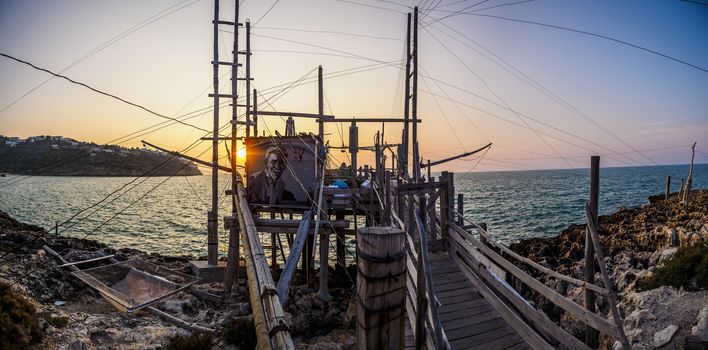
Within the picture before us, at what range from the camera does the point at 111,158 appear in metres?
160

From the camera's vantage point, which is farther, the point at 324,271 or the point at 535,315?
the point at 324,271

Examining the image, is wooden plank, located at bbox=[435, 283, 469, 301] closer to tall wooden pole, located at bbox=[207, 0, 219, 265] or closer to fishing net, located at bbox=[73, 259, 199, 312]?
fishing net, located at bbox=[73, 259, 199, 312]

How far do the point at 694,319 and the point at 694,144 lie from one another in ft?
104

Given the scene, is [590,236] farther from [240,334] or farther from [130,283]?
[130,283]

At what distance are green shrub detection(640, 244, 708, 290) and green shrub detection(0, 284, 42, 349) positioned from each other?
16.6m

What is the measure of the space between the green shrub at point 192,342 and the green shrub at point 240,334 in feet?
1.60

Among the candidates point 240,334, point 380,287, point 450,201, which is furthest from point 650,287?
point 380,287

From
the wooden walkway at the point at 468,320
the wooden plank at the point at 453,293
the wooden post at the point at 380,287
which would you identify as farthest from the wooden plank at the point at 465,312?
the wooden post at the point at 380,287

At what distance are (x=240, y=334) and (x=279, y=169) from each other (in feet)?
26.6

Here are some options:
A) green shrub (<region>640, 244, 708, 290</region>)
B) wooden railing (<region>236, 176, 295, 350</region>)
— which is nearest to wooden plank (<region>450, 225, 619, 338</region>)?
wooden railing (<region>236, 176, 295, 350</region>)

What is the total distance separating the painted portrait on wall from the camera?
55.0ft

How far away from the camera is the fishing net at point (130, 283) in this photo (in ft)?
38.1

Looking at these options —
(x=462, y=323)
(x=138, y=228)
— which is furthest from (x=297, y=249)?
(x=138, y=228)

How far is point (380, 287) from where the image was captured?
2.44m
